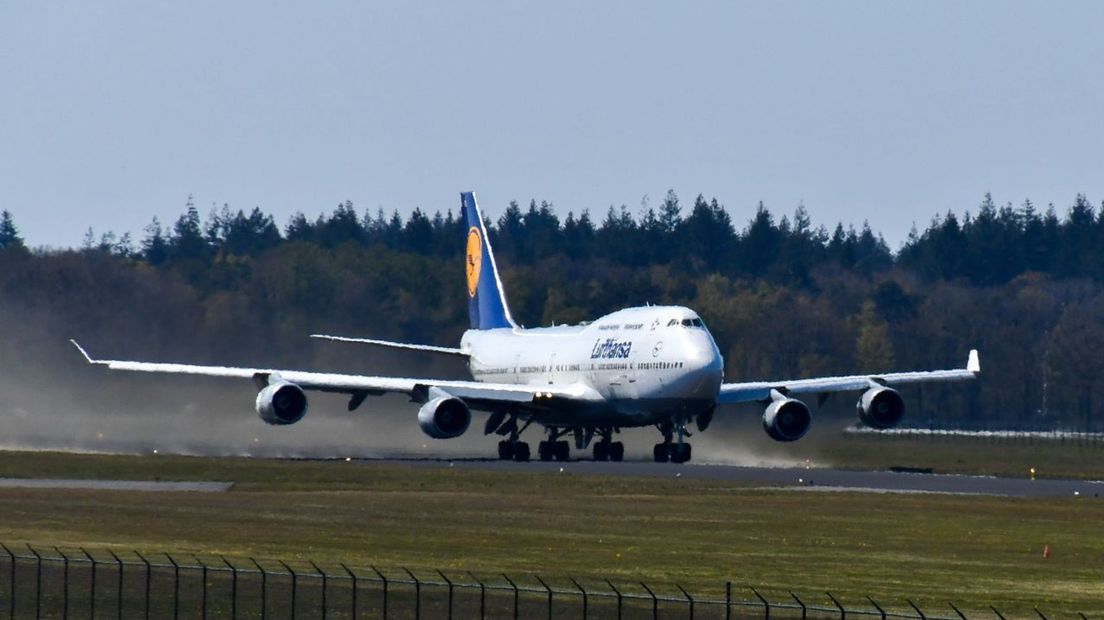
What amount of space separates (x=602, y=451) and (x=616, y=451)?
776 mm

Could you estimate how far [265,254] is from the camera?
119 metres

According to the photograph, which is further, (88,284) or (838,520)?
(88,284)

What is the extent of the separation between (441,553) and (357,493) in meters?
15.1

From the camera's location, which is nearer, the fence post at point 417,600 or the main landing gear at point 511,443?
the fence post at point 417,600

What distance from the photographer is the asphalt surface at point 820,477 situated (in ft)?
185

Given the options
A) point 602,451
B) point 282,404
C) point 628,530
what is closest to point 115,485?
point 282,404

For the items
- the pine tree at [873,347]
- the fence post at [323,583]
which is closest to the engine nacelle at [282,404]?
the fence post at [323,583]

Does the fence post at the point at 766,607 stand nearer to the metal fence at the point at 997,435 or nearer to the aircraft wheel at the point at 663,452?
the aircraft wheel at the point at 663,452

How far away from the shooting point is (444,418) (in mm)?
69750

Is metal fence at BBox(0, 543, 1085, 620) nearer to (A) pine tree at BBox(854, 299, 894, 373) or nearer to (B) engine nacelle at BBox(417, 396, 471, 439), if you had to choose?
(B) engine nacelle at BBox(417, 396, 471, 439)

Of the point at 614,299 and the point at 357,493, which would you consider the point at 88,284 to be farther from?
the point at 357,493

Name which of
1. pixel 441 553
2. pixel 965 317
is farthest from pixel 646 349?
pixel 965 317

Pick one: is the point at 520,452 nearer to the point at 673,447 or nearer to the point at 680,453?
the point at 673,447

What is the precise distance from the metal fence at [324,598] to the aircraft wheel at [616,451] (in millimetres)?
38805
